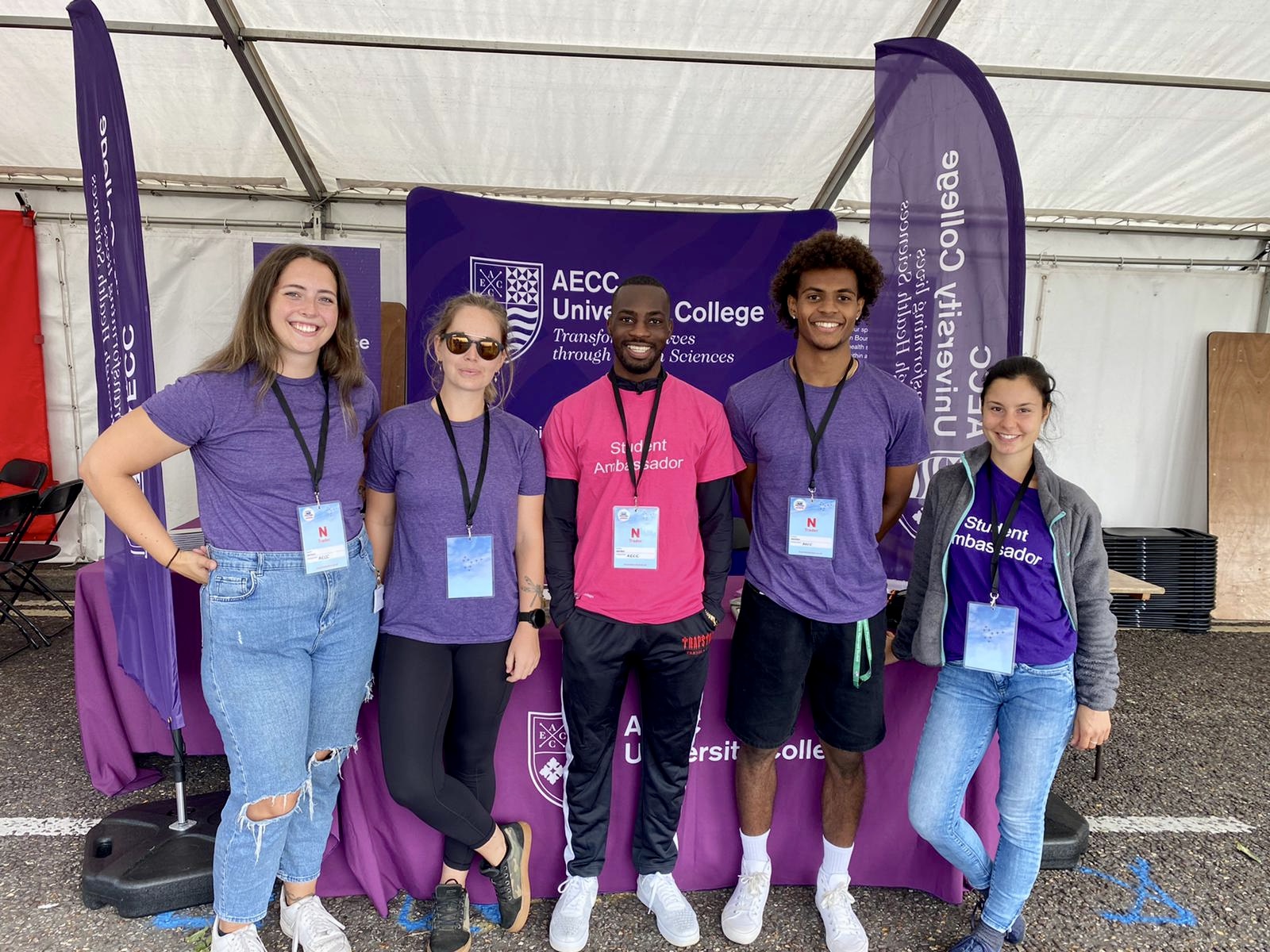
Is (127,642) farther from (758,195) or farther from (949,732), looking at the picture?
(758,195)

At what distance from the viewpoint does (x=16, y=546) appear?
11.7 feet

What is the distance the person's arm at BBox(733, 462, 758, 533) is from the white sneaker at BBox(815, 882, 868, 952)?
3.19ft

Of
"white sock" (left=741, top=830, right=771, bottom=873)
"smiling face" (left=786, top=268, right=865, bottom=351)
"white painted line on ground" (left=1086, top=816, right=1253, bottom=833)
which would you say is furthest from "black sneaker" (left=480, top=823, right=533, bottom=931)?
"white painted line on ground" (left=1086, top=816, right=1253, bottom=833)

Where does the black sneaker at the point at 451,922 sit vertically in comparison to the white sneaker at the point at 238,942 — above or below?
below

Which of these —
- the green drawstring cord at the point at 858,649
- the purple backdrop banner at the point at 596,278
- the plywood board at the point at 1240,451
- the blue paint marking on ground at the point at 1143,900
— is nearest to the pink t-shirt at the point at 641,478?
the green drawstring cord at the point at 858,649

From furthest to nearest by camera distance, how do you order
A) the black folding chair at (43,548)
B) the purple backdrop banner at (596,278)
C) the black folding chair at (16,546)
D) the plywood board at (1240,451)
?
the plywood board at (1240,451)
the purple backdrop banner at (596,278)
the black folding chair at (43,548)
the black folding chair at (16,546)

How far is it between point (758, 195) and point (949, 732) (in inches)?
143

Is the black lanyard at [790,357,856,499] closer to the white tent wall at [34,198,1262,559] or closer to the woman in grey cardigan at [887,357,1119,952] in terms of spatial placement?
the woman in grey cardigan at [887,357,1119,952]

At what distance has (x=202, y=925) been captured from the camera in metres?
1.71

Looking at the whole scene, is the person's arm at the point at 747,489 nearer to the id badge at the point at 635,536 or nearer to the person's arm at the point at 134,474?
the id badge at the point at 635,536

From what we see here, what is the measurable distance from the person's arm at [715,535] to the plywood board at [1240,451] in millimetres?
4843

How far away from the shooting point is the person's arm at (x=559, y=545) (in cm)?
157

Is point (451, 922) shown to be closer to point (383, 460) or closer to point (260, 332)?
point (383, 460)

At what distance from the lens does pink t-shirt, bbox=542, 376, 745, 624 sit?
153cm
